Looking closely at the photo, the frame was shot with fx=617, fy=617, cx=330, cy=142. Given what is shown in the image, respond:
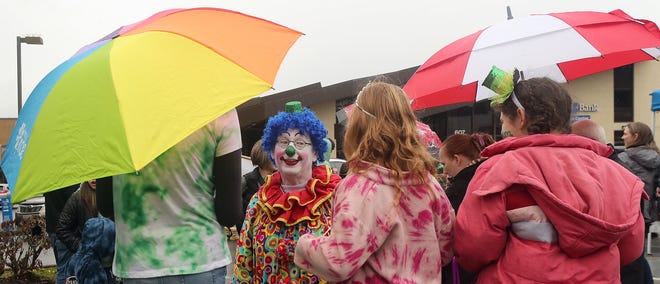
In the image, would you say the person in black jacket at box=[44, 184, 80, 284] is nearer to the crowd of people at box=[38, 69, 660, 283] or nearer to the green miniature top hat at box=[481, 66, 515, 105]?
the crowd of people at box=[38, 69, 660, 283]

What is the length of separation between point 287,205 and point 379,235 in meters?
1.10

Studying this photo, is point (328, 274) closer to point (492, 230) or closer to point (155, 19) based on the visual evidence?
point (492, 230)

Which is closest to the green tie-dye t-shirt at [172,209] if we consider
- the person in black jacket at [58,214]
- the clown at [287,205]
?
the clown at [287,205]

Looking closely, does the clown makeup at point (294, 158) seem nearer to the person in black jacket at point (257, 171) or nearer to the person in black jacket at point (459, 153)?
the person in black jacket at point (459, 153)

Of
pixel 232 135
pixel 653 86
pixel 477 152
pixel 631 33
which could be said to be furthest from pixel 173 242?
pixel 653 86

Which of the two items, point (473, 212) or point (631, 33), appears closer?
point (473, 212)

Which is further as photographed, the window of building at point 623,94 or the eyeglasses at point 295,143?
the window of building at point 623,94

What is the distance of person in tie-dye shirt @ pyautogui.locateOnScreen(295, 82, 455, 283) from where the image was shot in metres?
2.25

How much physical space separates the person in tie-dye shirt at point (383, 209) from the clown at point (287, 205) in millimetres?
833

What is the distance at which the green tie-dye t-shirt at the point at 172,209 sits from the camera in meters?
2.67

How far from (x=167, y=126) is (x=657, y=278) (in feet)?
23.3

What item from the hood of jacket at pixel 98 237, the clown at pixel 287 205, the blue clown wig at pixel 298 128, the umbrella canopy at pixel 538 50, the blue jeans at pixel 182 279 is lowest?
the hood of jacket at pixel 98 237

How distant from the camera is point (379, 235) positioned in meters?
2.26

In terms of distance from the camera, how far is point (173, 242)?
8.76 feet
